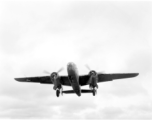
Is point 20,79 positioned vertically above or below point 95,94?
above

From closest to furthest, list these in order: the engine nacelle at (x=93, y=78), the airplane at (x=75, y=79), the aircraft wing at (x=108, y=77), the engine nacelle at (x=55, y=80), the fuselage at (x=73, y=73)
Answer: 1. the fuselage at (x=73, y=73)
2. the airplane at (x=75, y=79)
3. the engine nacelle at (x=93, y=78)
4. the engine nacelle at (x=55, y=80)
5. the aircraft wing at (x=108, y=77)

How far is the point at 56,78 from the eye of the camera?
27906 millimetres

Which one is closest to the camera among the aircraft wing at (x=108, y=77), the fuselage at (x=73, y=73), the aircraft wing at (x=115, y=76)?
the fuselage at (x=73, y=73)

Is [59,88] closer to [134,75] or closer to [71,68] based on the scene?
[71,68]

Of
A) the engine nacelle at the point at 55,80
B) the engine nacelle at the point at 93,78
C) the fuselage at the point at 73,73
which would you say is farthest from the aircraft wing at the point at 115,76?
the engine nacelle at the point at 55,80

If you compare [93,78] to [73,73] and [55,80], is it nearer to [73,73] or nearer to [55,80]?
[73,73]

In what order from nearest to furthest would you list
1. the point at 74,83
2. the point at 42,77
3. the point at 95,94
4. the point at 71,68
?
1. the point at 71,68
2. the point at 74,83
3. the point at 95,94
4. the point at 42,77

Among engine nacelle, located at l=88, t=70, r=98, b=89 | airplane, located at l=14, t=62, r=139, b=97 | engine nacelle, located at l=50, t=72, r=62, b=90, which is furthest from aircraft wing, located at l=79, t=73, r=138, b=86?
engine nacelle, located at l=50, t=72, r=62, b=90

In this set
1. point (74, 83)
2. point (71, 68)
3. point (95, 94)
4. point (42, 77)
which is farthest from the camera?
point (42, 77)

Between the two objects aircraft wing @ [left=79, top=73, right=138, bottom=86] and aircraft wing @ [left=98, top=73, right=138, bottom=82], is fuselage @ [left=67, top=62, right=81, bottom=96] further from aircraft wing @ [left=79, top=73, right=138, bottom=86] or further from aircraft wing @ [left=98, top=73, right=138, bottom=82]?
aircraft wing @ [left=98, top=73, right=138, bottom=82]

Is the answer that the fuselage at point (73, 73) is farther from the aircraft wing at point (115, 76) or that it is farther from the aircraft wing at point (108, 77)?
the aircraft wing at point (115, 76)

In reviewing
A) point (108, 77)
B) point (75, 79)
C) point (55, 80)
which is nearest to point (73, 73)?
point (75, 79)

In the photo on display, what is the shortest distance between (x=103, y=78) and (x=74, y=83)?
6.86m

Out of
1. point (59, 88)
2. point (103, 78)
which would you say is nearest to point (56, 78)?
point (59, 88)
